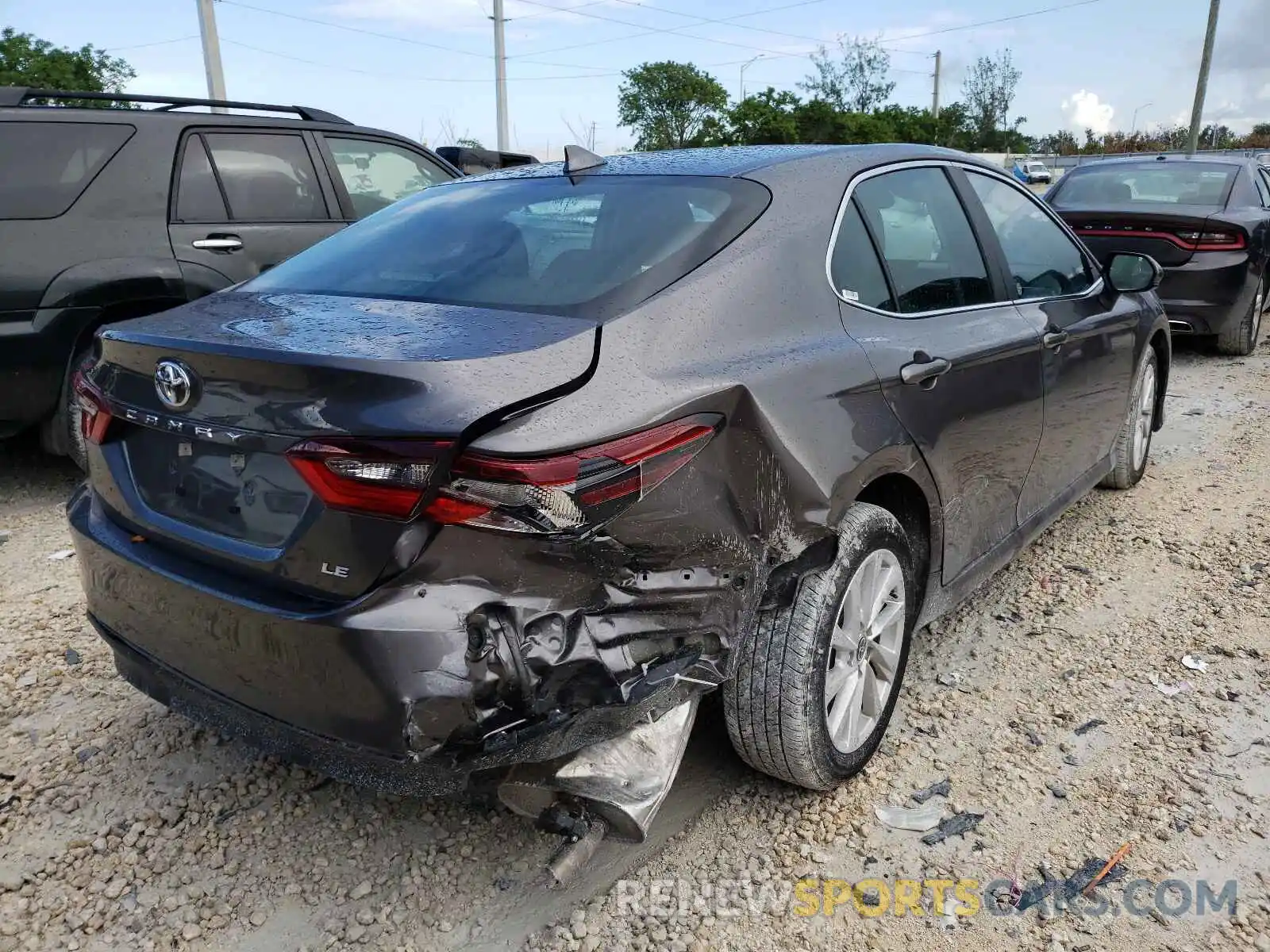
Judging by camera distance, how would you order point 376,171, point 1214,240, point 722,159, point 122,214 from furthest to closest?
point 1214,240, point 376,171, point 122,214, point 722,159

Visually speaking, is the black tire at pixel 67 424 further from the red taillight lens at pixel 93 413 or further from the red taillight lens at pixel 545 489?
the red taillight lens at pixel 545 489

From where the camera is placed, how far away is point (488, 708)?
1790 millimetres

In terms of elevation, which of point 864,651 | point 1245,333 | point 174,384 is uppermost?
point 174,384

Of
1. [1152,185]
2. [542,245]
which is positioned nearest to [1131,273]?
[542,245]

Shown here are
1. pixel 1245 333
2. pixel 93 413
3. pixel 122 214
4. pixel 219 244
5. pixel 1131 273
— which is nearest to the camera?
pixel 93 413

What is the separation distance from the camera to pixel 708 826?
2.49m

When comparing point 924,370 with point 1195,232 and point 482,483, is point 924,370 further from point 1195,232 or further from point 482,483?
point 1195,232

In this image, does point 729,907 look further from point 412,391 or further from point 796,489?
point 412,391

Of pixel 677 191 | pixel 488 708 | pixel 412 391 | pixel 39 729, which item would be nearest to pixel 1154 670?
pixel 677 191

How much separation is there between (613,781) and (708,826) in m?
0.61

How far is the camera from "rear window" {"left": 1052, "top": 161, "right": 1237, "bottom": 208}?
318 inches

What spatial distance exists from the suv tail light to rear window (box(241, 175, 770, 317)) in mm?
426

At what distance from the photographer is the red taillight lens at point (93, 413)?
7.61 ft

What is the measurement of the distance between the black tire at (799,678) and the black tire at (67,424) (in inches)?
138
